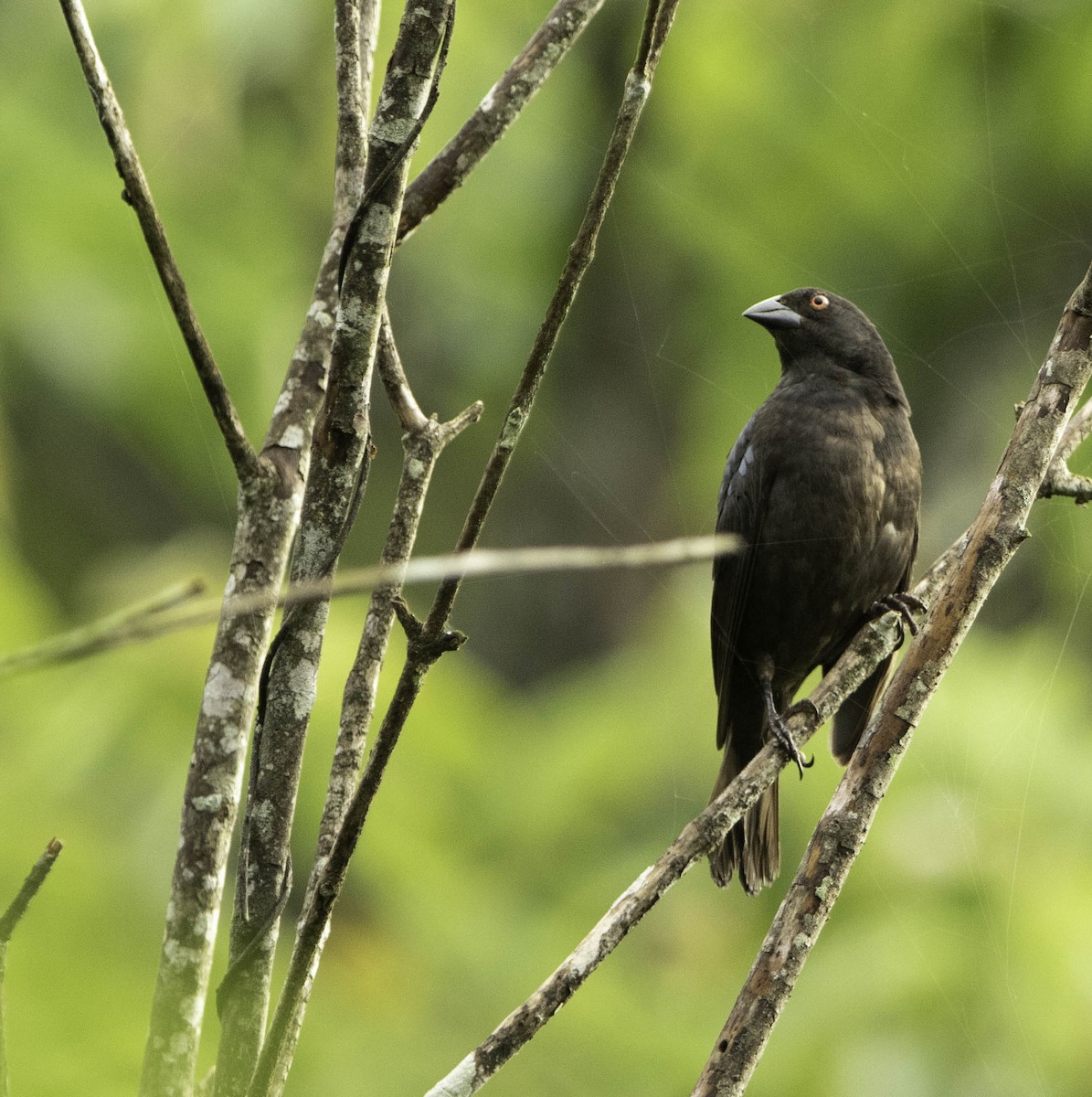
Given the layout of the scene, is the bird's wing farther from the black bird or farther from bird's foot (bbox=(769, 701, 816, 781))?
bird's foot (bbox=(769, 701, 816, 781))

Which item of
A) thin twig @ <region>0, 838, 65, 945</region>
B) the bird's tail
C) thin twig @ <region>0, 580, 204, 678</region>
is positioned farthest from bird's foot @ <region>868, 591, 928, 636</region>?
thin twig @ <region>0, 580, 204, 678</region>

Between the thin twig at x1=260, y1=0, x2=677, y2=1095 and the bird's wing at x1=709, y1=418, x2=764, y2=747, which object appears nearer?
the thin twig at x1=260, y1=0, x2=677, y2=1095

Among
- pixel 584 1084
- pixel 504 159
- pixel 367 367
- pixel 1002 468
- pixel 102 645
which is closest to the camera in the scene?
pixel 102 645

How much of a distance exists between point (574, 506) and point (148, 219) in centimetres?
903

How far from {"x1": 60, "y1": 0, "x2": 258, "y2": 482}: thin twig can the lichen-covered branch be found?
3.66ft

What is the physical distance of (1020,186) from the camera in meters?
9.50

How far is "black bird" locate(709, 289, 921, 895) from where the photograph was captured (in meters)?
3.41

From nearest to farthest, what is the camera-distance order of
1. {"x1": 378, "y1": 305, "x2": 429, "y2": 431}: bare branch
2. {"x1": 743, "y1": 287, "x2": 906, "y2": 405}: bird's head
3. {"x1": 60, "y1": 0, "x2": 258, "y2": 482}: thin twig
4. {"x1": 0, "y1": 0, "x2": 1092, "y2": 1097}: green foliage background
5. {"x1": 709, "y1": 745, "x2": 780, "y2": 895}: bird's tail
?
{"x1": 60, "y1": 0, "x2": 258, "y2": 482}: thin twig
{"x1": 378, "y1": 305, "x2": 429, "y2": 431}: bare branch
{"x1": 709, "y1": 745, "x2": 780, "y2": 895}: bird's tail
{"x1": 743, "y1": 287, "x2": 906, "y2": 405}: bird's head
{"x1": 0, "y1": 0, "x2": 1092, "y2": 1097}: green foliage background

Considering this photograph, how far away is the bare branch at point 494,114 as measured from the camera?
2.22 meters

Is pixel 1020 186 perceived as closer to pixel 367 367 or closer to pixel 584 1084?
pixel 584 1084

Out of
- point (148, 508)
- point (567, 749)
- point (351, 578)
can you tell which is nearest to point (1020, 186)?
point (567, 749)

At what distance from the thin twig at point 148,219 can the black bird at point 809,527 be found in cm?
200

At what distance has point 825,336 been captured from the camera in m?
3.75

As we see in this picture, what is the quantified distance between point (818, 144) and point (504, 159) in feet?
7.80
